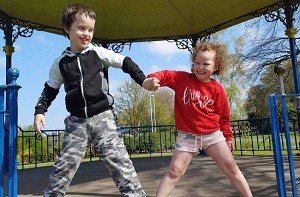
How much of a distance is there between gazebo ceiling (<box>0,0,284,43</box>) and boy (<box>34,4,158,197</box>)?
15.3 feet

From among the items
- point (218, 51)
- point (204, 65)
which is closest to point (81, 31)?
point (204, 65)

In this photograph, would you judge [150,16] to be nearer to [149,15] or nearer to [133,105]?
[149,15]

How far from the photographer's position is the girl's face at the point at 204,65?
2867mm

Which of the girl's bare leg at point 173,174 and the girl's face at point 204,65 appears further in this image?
the girl's face at point 204,65

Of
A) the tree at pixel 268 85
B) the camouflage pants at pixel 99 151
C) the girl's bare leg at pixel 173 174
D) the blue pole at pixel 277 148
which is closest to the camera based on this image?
the camouflage pants at pixel 99 151

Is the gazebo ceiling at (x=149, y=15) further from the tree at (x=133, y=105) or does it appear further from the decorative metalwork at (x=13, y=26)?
the tree at (x=133, y=105)

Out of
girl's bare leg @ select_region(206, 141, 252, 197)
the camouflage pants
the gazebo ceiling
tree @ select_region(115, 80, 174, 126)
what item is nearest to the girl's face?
girl's bare leg @ select_region(206, 141, 252, 197)

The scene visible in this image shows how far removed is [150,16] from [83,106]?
569cm

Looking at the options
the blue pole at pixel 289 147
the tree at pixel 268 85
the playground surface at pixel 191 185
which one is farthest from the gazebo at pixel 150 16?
the tree at pixel 268 85

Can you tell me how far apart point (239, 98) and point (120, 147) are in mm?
27710

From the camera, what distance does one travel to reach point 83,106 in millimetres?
2365

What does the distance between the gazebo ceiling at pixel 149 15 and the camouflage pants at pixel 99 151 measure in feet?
16.4

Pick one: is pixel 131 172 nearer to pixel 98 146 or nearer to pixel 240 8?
pixel 98 146

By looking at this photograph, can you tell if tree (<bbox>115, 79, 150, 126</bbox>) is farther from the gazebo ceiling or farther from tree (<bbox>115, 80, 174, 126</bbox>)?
the gazebo ceiling
